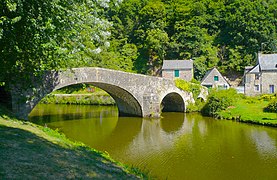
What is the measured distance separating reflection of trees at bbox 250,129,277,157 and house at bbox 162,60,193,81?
1970 cm

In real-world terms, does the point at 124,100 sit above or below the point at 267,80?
below

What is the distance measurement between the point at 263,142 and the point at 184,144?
12.3ft

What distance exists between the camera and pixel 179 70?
35.2 m

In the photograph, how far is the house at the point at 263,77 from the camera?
2789cm

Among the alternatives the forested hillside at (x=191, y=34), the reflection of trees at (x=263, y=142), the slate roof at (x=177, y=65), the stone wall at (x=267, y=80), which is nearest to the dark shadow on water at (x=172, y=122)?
the reflection of trees at (x=263, y=142)

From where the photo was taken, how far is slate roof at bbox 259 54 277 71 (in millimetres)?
27905

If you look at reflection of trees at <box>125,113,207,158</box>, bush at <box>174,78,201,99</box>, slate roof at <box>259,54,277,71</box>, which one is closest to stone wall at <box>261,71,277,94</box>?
slate roof at <box>259,54,277,71</box>

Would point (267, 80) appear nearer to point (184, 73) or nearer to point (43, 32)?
point (184, 73)

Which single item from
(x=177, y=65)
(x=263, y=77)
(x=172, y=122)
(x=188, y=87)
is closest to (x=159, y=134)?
(x=172, y=122)

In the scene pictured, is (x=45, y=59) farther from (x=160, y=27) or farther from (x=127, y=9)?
(x=127, y=9)

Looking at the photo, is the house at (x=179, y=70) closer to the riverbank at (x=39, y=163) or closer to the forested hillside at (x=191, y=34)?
the forested hillside at (x=191, y=34)

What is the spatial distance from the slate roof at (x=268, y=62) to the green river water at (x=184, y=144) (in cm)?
1209

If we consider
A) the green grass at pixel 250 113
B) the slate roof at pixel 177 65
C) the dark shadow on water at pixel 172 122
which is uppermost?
the slate roof at pixel 177 65

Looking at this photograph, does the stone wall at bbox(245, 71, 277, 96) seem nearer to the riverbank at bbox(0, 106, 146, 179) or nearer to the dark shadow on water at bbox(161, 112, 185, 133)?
the dark shadow on water at bbox(161, 112, 185, 133)
